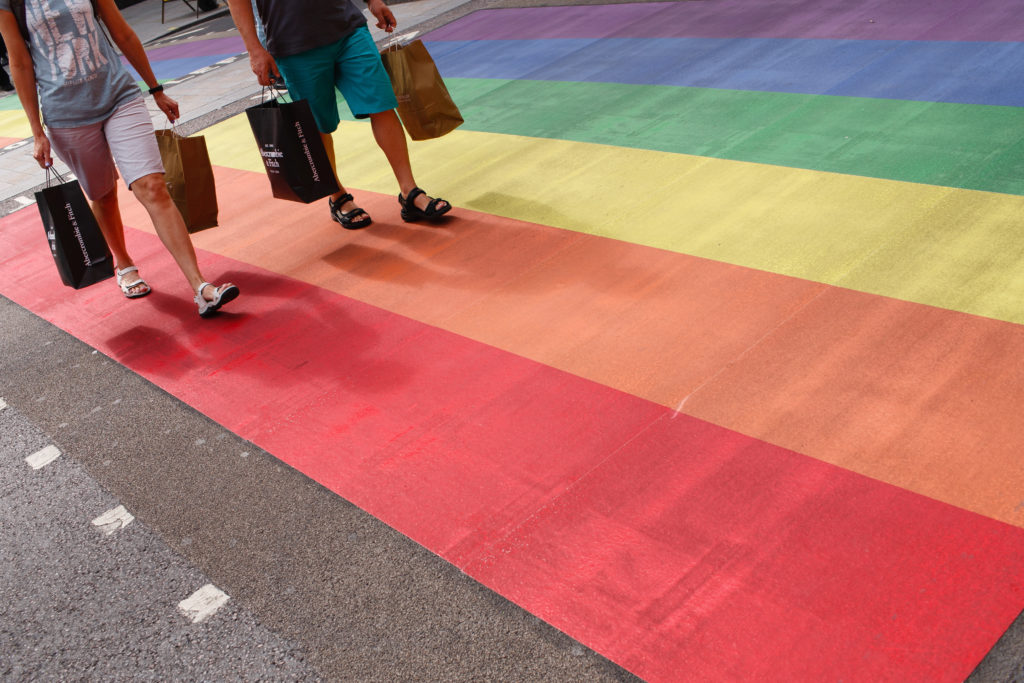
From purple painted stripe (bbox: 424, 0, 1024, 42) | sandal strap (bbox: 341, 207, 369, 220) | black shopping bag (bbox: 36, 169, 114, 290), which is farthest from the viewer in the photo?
purple painted stripe (bbox: 424, 0, 1024, 42)

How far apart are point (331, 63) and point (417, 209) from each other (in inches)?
37.0

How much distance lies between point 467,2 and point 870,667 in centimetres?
1078

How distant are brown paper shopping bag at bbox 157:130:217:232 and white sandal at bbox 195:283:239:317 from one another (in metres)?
0.59

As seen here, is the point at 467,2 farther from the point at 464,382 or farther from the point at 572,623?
the point at 572,623

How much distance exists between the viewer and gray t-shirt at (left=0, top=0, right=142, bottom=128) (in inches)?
171

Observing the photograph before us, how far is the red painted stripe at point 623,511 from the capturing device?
234 cm

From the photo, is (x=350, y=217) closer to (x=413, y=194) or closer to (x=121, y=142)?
(x=413, y=194)

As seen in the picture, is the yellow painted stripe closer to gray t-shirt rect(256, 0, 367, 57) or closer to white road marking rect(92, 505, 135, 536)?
gray t-shirt rect(256, 0, 367, 57)

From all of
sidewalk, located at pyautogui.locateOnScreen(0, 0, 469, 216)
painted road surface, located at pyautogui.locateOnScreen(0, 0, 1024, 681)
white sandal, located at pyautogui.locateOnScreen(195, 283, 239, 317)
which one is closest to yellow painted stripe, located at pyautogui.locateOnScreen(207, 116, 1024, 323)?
painted road surface, located at pyautogui.locateOnScreen(0, 0, 1024, 681)

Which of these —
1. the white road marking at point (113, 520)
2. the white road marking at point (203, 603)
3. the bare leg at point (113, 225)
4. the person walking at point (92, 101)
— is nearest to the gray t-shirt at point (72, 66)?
the person walking at point (92, 101)

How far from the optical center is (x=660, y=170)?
5.39 metres

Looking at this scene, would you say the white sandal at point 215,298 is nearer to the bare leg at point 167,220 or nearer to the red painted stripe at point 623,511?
the bare leg at point 167,220

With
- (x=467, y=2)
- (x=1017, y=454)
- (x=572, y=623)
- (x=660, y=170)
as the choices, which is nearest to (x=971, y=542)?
(x=1017, y=454)

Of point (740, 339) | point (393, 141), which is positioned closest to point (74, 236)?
point (393, 141)
